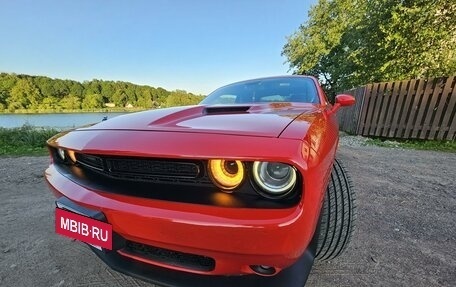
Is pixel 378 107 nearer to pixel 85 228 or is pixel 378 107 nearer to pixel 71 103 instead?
pixel 85 228

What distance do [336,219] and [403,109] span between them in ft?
23.4

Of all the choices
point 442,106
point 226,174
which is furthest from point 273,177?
point 442,106

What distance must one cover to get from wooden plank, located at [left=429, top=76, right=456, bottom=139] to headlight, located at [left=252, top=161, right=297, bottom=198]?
7.31 meters

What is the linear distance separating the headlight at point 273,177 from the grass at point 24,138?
7.79m

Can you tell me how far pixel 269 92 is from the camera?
257 centimetres

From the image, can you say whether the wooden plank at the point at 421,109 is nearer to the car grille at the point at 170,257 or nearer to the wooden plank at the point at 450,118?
the wooden plank at the point at 450,118

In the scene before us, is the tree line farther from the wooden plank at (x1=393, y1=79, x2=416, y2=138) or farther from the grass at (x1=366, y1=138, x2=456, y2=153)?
the grass at (x1=366, y1=138, x2=456, y2=153)

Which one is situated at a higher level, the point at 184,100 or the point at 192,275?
the point at 184,100

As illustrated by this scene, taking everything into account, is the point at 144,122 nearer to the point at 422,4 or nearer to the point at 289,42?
the point at 422,4

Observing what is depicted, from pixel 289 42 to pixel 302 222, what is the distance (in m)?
25.9

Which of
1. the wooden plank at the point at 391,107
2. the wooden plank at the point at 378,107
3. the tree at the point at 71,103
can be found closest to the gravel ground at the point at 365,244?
the wooden plank at the point at 391,107

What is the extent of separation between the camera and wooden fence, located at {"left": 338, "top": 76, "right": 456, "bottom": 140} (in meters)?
6.22

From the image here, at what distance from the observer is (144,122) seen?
53.2 inches

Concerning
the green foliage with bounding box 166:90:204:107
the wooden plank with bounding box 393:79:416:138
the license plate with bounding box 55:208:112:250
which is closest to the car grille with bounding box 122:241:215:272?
the license plate with bounding box 55:208:112:250
